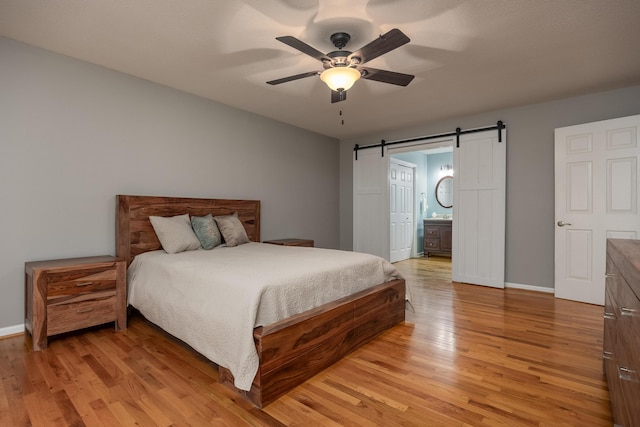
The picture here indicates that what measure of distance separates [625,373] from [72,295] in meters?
3.42

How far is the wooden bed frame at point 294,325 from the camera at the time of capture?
5.83ft

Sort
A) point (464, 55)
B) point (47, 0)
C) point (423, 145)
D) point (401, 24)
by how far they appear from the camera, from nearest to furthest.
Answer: point (47, 0) < point (401, 24) < point (464, 55) < point (423, 145)

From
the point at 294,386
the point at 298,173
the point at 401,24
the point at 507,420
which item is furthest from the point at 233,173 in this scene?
the point at 507,420

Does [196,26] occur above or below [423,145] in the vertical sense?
above

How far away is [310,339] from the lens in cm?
201

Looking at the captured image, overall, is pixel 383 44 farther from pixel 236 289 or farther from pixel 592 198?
pixel 592 198

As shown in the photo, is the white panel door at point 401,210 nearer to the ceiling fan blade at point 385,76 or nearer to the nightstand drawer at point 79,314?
the ceiling fan blade at point 385,76

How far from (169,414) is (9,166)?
249 centimetres

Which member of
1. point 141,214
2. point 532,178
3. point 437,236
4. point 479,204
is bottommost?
point 437,236

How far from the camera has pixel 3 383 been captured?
1.91 meters

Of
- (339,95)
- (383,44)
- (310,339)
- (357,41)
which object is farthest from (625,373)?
(357,41)

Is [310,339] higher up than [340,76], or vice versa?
[340,76]

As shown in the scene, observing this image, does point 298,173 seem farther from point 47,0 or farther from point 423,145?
point 47,0

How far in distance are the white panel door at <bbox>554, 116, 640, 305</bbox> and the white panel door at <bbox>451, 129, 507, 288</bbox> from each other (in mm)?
665
